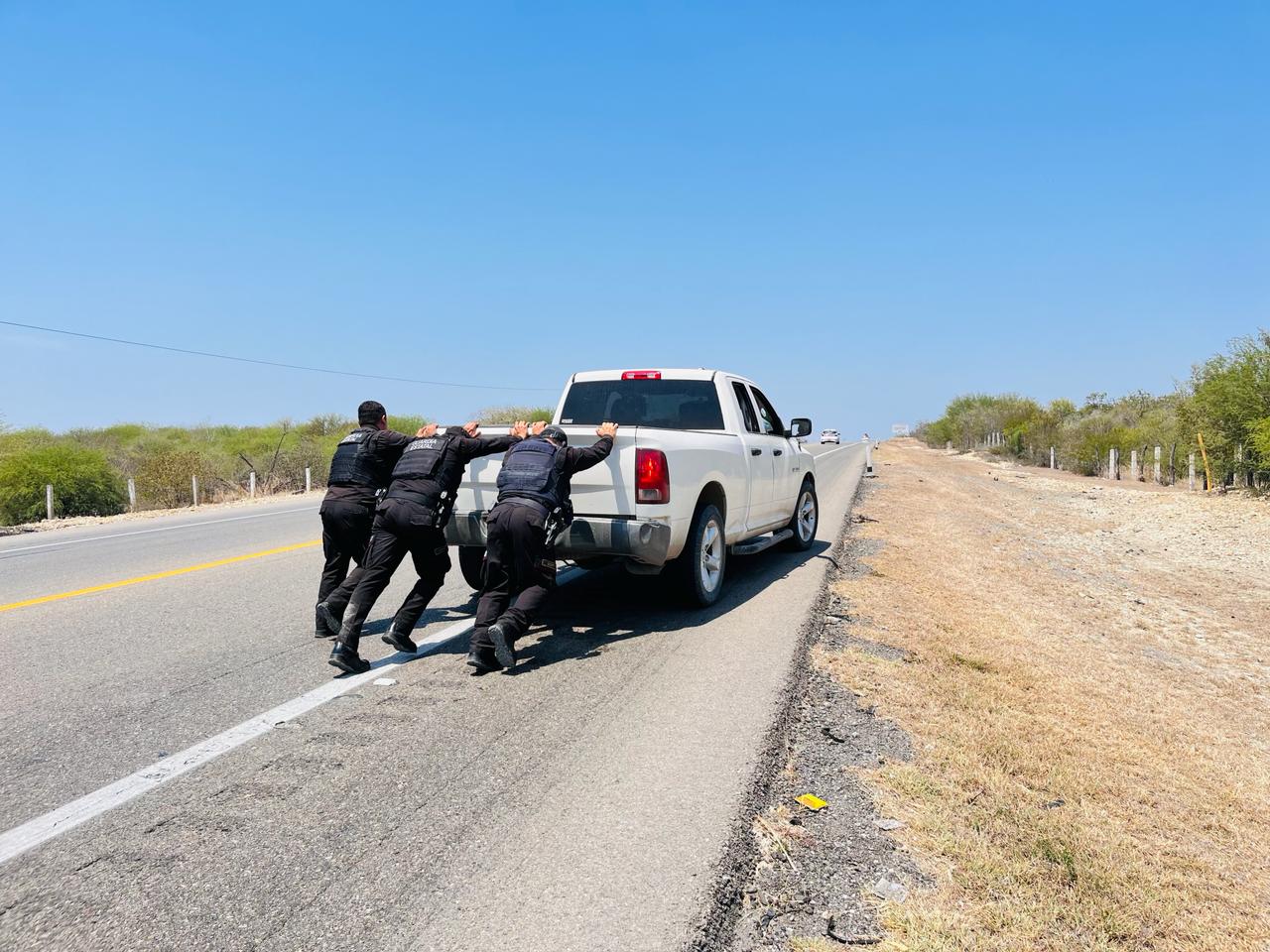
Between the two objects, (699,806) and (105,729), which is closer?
(699,806)

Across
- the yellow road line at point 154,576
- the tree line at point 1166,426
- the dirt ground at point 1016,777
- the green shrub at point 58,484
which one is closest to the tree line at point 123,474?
the green shrub at point 58,484

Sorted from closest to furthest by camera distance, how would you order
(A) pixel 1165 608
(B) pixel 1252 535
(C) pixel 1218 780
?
(C) pixel 1218 780 < (A) pixel 1165 608 < (B) pixel 1252 535

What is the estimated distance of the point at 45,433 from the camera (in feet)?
106

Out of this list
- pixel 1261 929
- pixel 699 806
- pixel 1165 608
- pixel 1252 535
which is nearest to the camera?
pixel 1261 929

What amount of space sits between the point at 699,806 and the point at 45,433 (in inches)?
1479

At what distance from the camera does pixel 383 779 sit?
369 cm

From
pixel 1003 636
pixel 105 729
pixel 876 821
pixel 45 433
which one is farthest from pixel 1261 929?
pixel 45 433

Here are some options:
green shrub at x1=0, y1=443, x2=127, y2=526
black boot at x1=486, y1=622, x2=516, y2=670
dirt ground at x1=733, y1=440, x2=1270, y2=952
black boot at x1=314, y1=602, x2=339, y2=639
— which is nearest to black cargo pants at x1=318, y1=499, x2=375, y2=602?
black boot at x1=314, y1=602, x2=339, y2=639

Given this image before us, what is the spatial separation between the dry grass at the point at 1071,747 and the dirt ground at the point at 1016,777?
0.01 meters

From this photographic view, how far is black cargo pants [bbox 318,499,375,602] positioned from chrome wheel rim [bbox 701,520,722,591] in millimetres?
2784

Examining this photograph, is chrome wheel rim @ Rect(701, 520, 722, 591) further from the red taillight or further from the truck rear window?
the truck rear window

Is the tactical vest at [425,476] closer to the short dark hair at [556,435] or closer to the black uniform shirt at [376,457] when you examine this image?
the black uniform shirt at [376,457]

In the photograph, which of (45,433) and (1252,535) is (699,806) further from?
(45,433)

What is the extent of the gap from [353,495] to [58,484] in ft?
76.4
